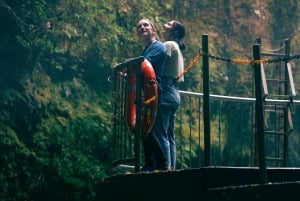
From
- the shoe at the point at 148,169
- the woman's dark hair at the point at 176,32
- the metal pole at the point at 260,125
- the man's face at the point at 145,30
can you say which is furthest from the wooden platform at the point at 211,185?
the woman's dark hair at the point at 176,32

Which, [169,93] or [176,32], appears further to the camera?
[176,32]

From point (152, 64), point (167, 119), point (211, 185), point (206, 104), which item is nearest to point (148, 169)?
point (167, 119)

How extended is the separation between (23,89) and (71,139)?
4.20 feet

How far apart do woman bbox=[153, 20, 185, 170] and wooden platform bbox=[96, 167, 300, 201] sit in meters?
0.50

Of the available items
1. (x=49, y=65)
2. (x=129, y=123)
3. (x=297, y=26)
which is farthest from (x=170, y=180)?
(x=297, y=26)

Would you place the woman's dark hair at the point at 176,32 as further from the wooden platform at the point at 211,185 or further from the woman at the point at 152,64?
the wooden platform at the point at 211,185

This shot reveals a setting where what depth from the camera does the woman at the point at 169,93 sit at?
26.3 ft

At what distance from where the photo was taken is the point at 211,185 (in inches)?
262

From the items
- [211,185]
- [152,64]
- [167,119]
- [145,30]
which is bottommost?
[211,185]

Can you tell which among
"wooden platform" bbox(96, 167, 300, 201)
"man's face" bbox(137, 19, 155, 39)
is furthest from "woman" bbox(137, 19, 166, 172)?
"wooden platform" bbox(96, 167, 300, 201)

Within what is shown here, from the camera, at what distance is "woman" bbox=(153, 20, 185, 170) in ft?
26.3

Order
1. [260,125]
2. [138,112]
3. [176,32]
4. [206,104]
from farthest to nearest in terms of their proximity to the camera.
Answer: [176,32]
[138,112]
[206,104]
[260,125]

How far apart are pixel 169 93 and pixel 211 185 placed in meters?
1.82

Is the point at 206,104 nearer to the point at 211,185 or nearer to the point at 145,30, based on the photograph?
the point at 211,185
